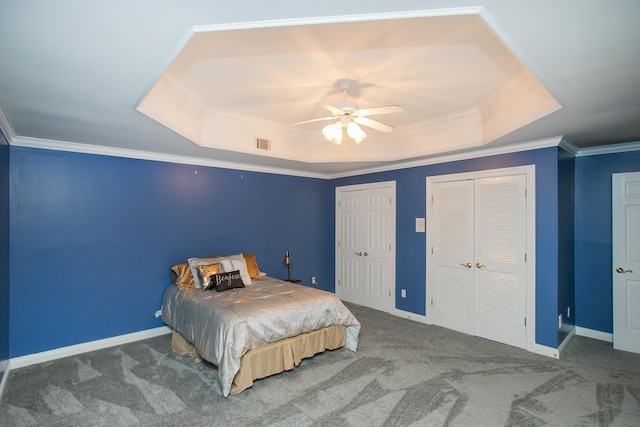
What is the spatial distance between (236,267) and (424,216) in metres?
2.72

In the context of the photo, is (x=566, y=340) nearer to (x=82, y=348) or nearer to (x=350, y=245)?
(x=350, y=245)

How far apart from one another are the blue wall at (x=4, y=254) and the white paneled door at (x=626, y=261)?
252 inches

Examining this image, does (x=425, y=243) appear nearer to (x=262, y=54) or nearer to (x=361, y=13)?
(x=262, y=54)

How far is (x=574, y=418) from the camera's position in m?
2.39

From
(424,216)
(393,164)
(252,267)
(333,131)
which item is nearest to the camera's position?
(333,131)

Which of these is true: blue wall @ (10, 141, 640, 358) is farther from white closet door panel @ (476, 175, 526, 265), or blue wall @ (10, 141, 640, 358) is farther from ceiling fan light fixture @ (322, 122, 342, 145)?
ceiling fan light fixture @ (322, 122, 342, 145)

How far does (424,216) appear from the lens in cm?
468

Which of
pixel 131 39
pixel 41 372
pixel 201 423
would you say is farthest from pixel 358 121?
pixel 41 372

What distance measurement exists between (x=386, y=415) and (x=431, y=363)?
1.09m

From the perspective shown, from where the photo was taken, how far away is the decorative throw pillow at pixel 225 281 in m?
3.73

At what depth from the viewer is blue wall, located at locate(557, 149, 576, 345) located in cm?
359

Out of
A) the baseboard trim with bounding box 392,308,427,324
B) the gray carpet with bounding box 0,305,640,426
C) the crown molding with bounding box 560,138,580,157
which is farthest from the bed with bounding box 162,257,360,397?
the crown molding with bounding box 560,138,580,157

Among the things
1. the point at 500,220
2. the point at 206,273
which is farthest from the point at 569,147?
the point at 206,273

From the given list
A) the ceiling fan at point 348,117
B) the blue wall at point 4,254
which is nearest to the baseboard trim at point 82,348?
the blue wall at point 4,254
